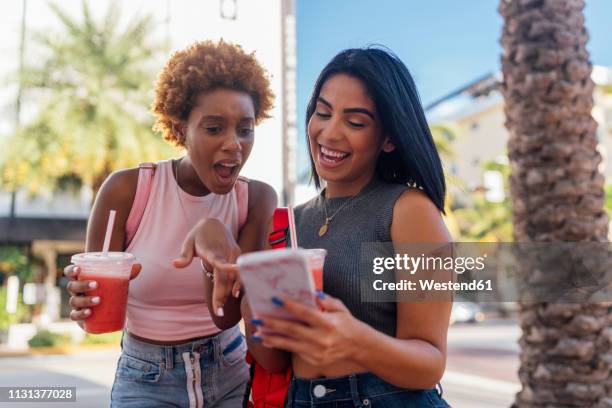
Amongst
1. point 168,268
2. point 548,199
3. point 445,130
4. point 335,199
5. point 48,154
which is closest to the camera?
point 335,199

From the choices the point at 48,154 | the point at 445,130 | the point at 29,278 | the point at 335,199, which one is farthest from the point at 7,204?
the point at 335,199

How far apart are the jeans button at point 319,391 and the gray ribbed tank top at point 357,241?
0.71 ft

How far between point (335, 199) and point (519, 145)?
273 centimetres

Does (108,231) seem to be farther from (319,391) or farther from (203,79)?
(319,391)

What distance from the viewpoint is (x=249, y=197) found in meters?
2.40

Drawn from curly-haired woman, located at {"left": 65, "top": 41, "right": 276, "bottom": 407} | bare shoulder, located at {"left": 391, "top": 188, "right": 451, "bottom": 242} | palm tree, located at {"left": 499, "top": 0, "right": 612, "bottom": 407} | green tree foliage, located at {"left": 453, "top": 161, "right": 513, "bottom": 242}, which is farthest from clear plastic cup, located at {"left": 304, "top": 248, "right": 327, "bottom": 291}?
green tree foliage, located at {"left": 453, "top": 161, "right": 513, "bottom": 242}

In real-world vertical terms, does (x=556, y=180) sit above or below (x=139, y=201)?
above

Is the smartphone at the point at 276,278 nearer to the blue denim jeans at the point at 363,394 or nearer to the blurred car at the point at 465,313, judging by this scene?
the blue denim jeans at the point at 363,394

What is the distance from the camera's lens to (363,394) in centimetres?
172

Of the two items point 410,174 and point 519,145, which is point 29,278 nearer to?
point 519,145

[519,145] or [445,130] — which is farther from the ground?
[445,130]

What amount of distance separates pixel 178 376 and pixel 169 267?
15.5 inches

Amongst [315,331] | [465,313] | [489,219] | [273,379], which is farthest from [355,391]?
[489,219]

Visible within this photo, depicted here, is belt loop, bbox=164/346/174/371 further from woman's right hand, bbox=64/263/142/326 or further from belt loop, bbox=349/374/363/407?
belt loop, bbox=349/374/363/407
